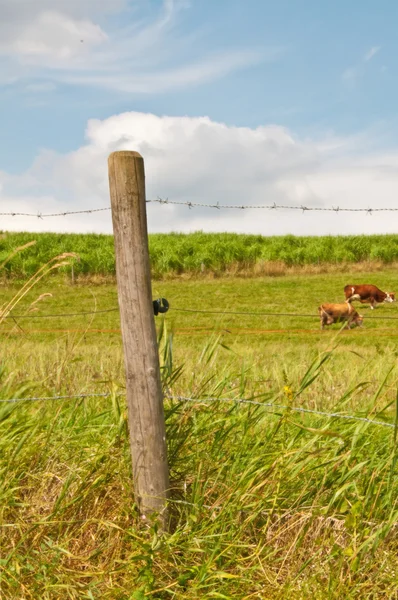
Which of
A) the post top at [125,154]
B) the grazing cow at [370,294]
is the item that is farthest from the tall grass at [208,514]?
the grazing cow at [370,294]

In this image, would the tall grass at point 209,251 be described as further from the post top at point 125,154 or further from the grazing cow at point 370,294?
the post top at point 125,154

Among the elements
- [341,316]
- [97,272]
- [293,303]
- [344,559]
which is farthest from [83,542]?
[97,272]

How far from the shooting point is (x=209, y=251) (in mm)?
26172

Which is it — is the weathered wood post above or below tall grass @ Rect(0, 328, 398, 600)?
above

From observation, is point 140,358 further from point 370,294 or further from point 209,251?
point 209,251

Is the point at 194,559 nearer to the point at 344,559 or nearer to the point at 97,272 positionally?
the point at 344,559

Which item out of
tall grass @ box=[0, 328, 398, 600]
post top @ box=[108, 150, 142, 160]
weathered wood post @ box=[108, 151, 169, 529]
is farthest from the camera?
post top @ box=[108, 150, 142, 160]

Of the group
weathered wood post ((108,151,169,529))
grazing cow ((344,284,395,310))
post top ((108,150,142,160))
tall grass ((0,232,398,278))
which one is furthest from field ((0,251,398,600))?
tall grass ((0,232,398,278))

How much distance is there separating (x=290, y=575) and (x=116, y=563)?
73cm

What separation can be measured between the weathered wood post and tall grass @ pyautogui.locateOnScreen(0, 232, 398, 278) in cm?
2067

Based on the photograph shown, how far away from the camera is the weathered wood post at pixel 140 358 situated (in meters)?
2.99

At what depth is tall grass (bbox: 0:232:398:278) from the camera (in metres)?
24.8

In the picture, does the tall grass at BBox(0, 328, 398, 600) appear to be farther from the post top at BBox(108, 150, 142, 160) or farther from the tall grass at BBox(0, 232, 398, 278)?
the tall grass at BBox(0, 232, 398, 278)

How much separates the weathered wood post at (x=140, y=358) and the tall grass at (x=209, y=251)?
67.8 feet
